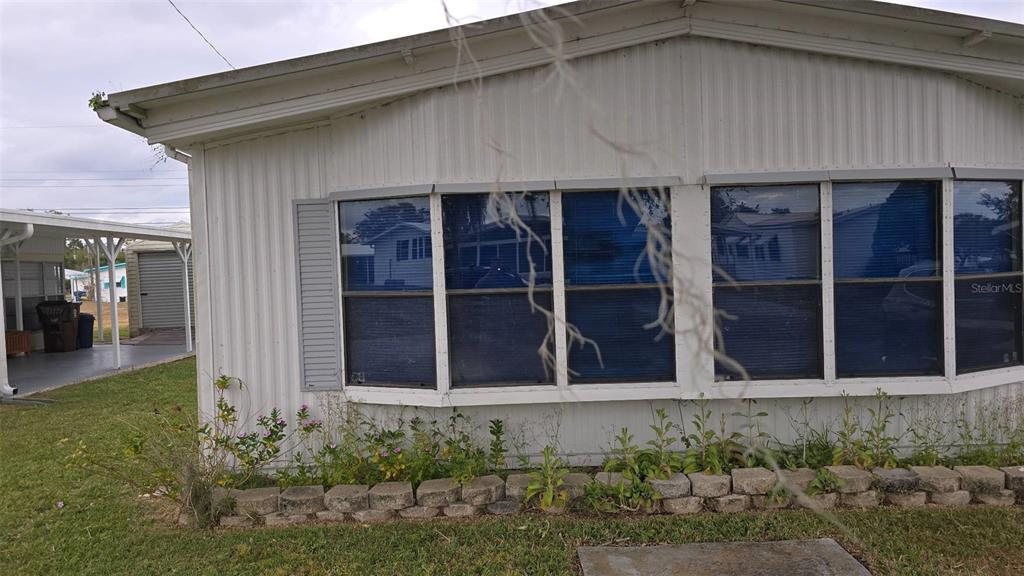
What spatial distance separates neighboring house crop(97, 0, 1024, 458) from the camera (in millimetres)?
4668

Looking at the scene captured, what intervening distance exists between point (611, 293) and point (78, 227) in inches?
412

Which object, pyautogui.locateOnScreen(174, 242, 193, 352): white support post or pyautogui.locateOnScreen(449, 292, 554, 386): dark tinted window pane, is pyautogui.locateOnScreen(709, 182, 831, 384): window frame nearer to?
pyautogui.locateOnScreen(449, 292, 554, 386): dark tinted window pane

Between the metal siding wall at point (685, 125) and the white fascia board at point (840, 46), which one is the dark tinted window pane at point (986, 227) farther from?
the white fascia board at point (840, 46)

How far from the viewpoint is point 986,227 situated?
4.93 m

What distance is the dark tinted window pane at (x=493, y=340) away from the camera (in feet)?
15.8

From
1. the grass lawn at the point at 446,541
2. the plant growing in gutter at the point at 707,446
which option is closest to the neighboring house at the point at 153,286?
the grass lawn at the point at 446,541

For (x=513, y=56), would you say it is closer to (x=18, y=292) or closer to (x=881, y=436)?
(x=881, y=436)

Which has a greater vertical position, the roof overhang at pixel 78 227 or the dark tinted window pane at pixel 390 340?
the roof overhang at pixel 78 227

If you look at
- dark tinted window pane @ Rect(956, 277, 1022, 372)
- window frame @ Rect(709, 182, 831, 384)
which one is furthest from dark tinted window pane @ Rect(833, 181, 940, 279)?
dark tinted window pane @ Rect(956, 277, 1022, 372)

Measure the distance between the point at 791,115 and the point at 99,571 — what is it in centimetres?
532

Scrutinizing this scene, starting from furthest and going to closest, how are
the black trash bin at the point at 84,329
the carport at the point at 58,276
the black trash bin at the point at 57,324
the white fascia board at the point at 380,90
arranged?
the black trash bin at the point at 84,329, the black trash bin at the point at 57,324, the carport at the point at 58,276, the white fascia board at the point at 380,90

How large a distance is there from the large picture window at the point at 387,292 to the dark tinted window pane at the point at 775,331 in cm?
215

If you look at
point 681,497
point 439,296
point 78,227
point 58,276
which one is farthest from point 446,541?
point 58,276

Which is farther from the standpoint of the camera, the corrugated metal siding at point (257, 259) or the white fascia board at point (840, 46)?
the corrugated metal siding at point (257, 259)
